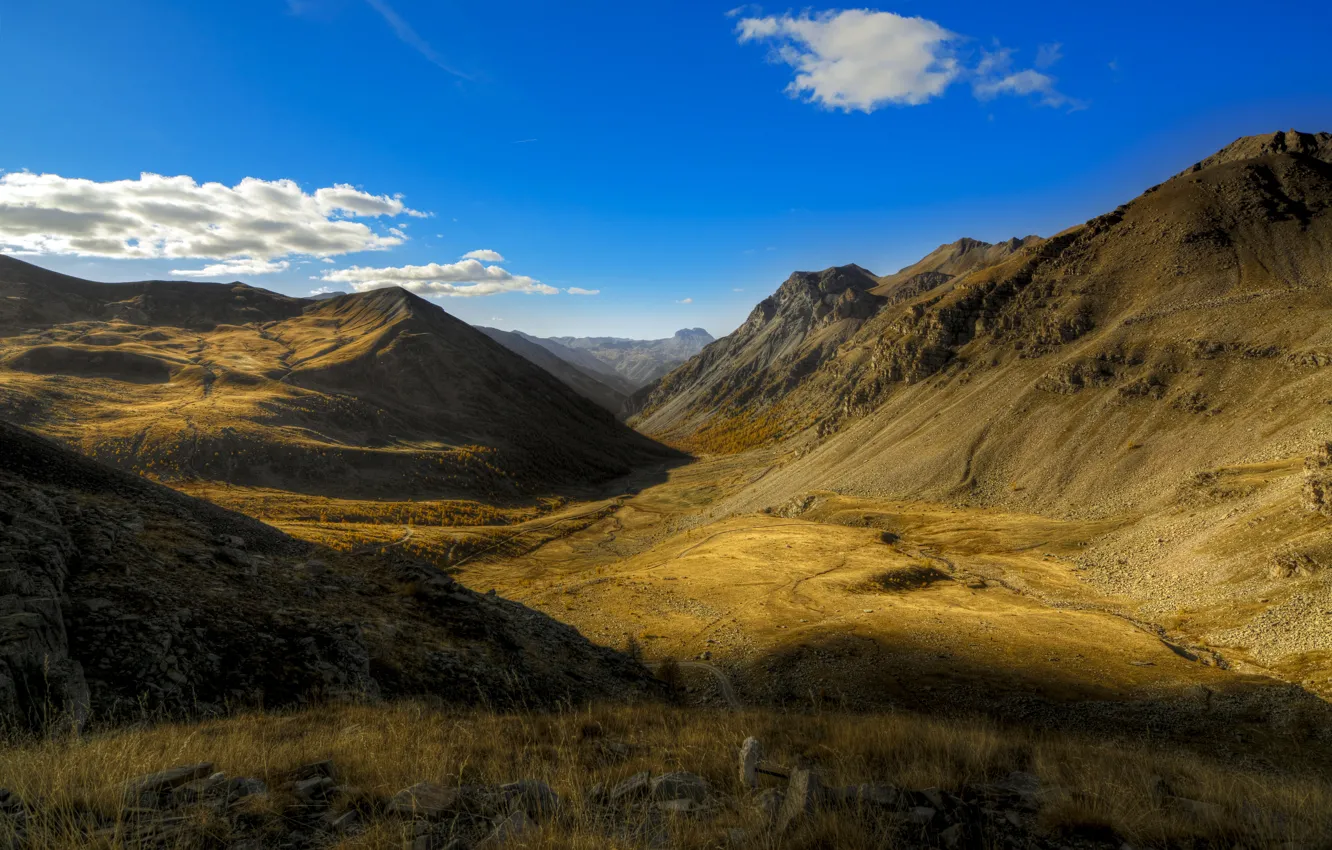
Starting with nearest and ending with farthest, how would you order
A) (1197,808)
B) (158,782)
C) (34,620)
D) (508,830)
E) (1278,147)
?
1. (508,830)
2. (158,782)
3. (1197,808)
4. (34,620)
5. (1278,147)

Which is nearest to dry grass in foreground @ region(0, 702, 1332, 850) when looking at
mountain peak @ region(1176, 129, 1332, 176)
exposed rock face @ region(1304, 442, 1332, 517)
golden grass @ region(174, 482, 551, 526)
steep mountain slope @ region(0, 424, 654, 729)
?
steep mountain slope @ region(0, 424, 654, 729)

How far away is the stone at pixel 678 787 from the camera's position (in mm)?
5500

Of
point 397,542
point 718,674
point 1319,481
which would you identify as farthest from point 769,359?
point 718,674

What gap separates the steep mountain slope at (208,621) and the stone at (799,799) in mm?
5228

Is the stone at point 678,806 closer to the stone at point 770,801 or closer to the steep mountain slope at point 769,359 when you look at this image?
the stone at point 770,801

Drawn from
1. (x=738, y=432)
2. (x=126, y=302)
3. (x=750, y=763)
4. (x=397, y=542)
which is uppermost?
(x=126, y=302)

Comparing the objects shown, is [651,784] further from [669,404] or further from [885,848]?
[669,404]

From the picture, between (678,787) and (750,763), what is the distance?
0.82 meters

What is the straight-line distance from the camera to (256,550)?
1862cm

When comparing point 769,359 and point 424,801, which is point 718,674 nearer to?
point 424,801

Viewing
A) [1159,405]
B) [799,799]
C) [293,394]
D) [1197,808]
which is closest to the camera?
[799,799]

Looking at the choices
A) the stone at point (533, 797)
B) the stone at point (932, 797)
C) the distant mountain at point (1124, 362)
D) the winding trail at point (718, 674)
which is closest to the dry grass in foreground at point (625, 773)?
the stone at point (533, 797)

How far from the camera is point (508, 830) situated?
433 centimetres

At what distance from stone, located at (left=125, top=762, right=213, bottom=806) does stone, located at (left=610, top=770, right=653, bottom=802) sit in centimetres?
363
